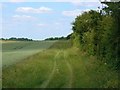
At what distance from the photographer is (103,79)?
16.8 metres

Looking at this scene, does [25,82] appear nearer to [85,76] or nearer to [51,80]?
[51,80]

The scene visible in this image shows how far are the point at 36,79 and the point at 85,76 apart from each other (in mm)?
2827

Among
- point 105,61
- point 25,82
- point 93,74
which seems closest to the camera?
point 25,82

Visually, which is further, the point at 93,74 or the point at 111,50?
the point at 111,50

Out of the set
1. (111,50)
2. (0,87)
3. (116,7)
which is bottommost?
(0,87)

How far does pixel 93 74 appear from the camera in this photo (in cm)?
1900

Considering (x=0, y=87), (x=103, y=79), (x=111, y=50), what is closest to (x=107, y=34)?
(x=111, y=50)

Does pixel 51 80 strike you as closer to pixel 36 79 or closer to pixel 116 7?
pixel 36 79

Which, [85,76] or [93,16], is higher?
[93,16]

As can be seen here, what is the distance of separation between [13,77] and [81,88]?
5.03 metres

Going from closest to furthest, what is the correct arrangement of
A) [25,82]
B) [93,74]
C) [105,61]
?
[25,82] → [93,74] → [105,61]

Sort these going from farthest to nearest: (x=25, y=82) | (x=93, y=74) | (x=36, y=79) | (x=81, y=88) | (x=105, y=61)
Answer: (x=105, y=61)
(x=93, y=74)
(x=36, y=79)
(x=25, y=82)
(x=81, y=88)

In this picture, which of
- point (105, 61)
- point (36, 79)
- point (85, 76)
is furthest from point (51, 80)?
point (105, 61)

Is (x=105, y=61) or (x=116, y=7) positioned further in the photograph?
(x=105, y=61)
